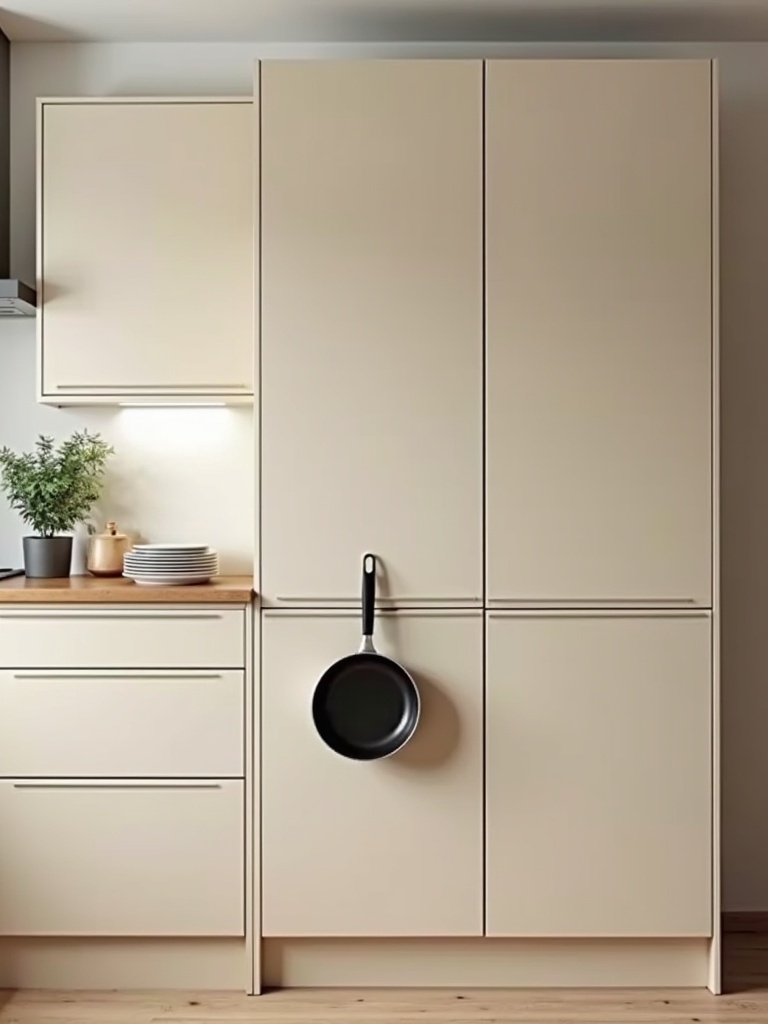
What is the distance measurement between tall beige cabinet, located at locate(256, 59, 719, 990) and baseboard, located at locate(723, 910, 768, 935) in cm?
62

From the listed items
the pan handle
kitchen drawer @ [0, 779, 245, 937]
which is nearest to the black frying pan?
the pan handle

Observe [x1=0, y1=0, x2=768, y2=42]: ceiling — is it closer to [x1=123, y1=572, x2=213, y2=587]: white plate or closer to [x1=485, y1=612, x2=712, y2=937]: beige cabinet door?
[x1=123, y1=572, x2=213, y2=587]: white plate

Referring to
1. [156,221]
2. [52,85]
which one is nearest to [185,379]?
[156,221]

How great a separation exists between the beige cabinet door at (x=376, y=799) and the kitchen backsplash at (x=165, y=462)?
0.62m

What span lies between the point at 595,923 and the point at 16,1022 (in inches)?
58.2

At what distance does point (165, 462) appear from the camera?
3.25m

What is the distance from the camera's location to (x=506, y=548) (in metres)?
2.73

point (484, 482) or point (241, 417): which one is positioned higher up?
point (241, 417)

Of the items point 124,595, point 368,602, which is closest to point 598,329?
point 368,602

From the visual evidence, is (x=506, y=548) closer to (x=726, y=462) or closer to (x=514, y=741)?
(x=514, y=741)

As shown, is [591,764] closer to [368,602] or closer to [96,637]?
[368,602]

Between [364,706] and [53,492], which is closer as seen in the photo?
[364,706]

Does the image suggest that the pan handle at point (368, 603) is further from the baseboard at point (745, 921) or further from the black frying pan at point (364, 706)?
the baseboard at point (745, 921)

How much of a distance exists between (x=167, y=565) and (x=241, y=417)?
24.2 inches
